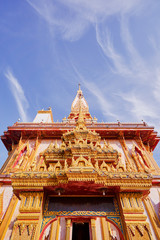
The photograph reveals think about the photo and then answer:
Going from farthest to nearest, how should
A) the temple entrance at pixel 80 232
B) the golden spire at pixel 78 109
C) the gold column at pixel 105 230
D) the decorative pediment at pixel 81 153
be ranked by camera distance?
1. the golden spire at pixel 78 109
2. the temple entrance at pixel 80 232
3. the decorative pediment at pixel 81 153
4. the gold column at pixel 105 230

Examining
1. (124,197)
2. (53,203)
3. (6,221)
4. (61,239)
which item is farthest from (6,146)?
(124,197)

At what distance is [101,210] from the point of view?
20.1ft

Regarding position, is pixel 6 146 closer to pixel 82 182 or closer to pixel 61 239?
pixel 61 239

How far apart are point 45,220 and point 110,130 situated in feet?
31.1

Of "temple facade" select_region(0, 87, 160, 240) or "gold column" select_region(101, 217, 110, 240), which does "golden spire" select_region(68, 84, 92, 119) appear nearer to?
"temple facade" select_region(0, 87, 160, 240)

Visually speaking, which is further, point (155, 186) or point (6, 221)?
point (155, 186)

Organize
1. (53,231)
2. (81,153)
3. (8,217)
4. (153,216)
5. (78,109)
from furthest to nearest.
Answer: (78,109)
(53,231)
(81,153)
(153,216)
(8,217)

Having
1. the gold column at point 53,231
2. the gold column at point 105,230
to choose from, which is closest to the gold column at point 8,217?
the gold column at point 53,231

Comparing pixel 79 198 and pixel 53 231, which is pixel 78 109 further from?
pixel 79 198

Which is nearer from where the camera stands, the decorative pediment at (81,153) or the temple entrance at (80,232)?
the decorative pediment at (81,153)

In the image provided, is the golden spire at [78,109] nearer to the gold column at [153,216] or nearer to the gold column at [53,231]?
the gold column at [153,216]

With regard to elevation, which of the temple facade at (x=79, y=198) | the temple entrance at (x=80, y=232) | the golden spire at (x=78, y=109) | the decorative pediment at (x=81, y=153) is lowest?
the temple facade at (x=79, y=198)

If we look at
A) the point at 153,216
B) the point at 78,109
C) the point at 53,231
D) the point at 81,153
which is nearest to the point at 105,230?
the point at 153,216

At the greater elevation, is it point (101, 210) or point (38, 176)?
point (38, 176)
